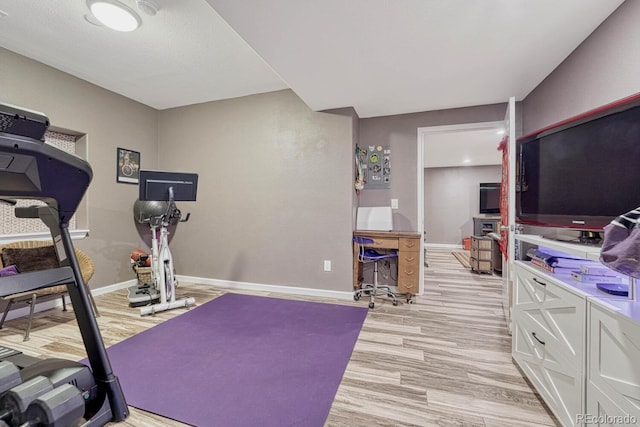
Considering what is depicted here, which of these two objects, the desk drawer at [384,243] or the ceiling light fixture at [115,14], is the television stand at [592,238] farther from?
the ceiling light fixture at [115,14]

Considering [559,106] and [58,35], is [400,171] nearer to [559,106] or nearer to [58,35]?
[559,106]

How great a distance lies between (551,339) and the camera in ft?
4.58

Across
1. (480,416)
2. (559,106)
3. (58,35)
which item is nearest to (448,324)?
(480,416)

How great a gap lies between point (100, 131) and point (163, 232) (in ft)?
5.49

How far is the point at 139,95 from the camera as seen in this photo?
11.8 ft

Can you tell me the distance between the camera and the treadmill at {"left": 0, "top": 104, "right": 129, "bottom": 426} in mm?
780

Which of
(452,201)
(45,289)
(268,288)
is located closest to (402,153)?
(268,288)

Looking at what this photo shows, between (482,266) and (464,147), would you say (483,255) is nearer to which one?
(482,266)

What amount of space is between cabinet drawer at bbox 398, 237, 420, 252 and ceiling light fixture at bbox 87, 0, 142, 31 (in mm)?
3225

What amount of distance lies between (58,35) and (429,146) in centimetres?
551

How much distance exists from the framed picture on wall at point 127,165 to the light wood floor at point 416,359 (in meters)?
1.55

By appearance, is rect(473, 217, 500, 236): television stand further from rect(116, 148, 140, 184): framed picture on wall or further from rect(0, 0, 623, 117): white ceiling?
rect(116, 148, 140, 184): framed picture on wall

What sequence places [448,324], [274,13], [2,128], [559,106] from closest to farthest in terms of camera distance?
[2,128] → [274,13] → [559,106] → [448,324]

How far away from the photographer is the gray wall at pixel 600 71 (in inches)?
61.4
